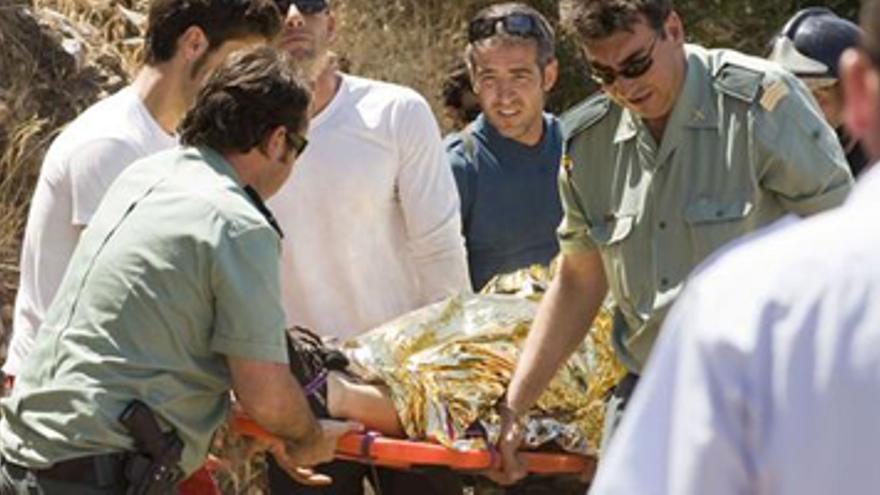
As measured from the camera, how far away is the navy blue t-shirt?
612cm

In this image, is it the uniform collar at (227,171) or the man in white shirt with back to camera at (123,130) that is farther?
the man in white shirt with back to camera at (123,130)

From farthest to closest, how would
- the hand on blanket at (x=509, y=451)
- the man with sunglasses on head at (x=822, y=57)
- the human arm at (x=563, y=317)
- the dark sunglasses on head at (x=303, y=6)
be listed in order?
the dark sunglasses on head at (x=303, y=6) → the man with sunglasses on head at (x=822, y=57) → the hand on blanket at (x=509, y=451) → the human arm at (x=563, y=317)

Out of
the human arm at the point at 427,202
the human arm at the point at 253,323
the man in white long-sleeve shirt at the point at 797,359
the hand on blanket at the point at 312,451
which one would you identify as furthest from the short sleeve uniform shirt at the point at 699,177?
the man in white long-sleeve shirt at the point at 797,359

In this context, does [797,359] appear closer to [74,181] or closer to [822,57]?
[74,181]

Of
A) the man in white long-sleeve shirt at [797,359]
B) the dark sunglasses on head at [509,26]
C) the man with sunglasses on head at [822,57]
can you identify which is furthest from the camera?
the dark sunglasses on head at [509,26]

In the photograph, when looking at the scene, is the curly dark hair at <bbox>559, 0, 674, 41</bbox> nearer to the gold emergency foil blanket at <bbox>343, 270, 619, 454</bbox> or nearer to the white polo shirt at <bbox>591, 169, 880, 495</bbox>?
the gold emergency foil blanket at <bbox>343, 270, 619, 454</bbox>

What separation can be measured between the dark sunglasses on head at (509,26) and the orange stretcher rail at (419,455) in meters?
1.64

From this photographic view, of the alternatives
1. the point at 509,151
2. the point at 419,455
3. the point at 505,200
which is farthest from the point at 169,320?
the point at 509,151

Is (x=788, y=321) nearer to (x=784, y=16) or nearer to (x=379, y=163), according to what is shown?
(x=379, y=163)

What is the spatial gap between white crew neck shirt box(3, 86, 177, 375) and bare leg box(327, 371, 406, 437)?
68cm

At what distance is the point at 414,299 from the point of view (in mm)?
5746

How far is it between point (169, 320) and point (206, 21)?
114 centimetres

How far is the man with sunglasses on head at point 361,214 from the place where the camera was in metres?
5.57

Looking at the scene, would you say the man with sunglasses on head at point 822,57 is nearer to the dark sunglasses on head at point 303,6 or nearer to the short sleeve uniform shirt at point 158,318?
the dark sunglasses on head at point 303,6
